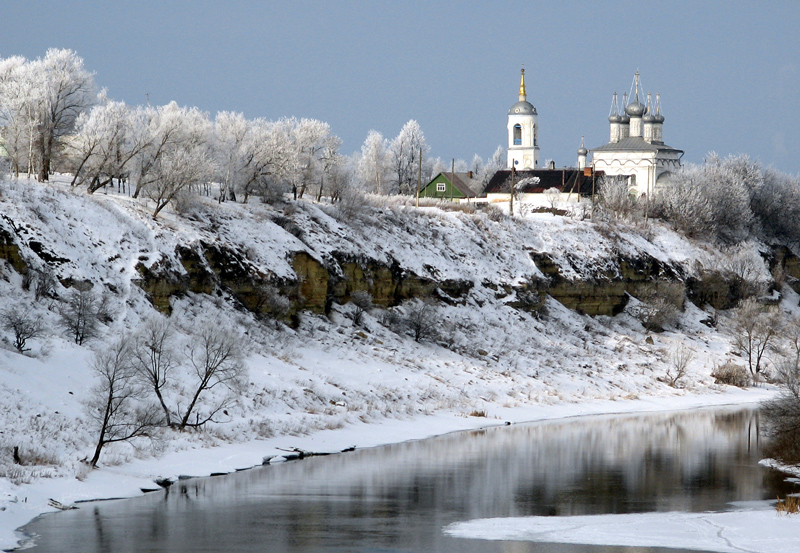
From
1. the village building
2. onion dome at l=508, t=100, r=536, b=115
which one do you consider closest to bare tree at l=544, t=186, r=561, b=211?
the village building

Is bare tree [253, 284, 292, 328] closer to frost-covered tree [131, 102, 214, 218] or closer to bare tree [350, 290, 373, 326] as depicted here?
bare tree [350, 290, 373, 326]

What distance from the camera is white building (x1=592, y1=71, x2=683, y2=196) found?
95.8 metres

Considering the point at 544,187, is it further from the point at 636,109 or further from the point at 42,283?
the point at 42,283

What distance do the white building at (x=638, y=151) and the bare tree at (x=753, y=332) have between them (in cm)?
3285

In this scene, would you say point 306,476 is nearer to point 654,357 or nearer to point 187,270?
point 187,270

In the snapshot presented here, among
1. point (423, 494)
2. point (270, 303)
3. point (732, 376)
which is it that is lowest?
point (423, 494)

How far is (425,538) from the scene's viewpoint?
19031 mm

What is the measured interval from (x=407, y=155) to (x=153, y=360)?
233 feet

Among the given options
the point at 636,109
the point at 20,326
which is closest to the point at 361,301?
the point at 20,326

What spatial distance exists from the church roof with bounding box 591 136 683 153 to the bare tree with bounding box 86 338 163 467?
76592 millimetres

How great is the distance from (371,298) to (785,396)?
24.6 metres

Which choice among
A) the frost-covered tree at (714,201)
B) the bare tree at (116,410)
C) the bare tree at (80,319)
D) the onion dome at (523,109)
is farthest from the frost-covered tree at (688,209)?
the bare tree at (116,410)

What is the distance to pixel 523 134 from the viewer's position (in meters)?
116

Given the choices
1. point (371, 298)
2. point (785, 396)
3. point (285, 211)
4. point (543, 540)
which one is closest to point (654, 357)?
point (371, 298)
